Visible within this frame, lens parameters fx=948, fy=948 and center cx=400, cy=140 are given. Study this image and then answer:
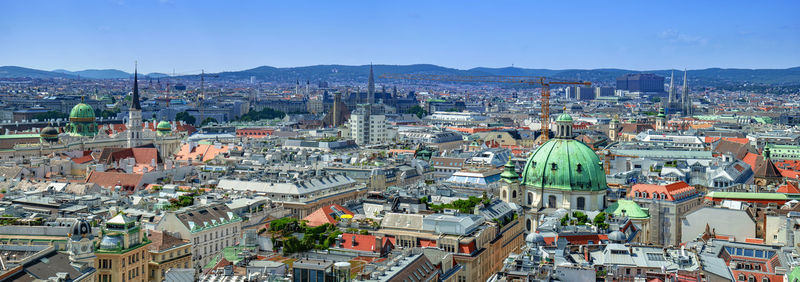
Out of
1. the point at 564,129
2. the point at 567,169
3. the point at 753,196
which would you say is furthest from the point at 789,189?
the point at 567,169

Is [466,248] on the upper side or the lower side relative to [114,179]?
lower

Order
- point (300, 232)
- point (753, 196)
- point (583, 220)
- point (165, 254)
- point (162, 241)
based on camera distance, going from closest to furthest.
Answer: point (165, 254), point (162, 241), point (300, 232), point (583, 220), point (753, 196)

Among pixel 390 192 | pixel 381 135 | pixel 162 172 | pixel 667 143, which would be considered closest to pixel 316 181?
pixel 390 192

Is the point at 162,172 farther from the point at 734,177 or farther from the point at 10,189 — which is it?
the point at 734,177

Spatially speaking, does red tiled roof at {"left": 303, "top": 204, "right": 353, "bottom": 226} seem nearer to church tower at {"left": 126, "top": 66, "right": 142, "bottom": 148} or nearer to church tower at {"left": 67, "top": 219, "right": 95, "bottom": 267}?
church tower at {"left": 67, "top": 219, "right": 95, "bottom": 267}

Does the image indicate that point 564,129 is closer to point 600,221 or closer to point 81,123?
point 600,221

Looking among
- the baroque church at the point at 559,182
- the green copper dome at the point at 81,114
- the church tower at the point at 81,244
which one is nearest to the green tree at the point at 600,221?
the baroque church at the point at 559,182

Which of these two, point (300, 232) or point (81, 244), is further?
point (300, 232)

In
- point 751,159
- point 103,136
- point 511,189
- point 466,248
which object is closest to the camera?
point 466,248
